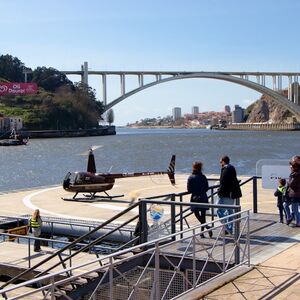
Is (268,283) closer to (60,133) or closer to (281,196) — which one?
(281,196)

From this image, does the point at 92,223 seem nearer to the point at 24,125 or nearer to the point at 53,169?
the point at 53,169

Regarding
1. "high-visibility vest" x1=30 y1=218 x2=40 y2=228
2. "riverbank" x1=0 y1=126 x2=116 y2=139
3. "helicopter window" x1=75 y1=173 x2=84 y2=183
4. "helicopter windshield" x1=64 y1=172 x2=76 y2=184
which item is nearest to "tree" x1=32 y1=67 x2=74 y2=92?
"riverbank" x1=0 y1=126 x2=116 y2=139

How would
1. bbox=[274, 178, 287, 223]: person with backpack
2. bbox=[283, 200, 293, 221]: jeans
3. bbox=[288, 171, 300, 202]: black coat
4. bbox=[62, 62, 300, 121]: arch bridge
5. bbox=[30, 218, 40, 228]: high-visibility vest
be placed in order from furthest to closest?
bbox=[62, 62, 300, 121]: arch bridge
bbox=[30, 218, 40, 228]: high-visibility vest
bbox=[274, 178, 287, 223]: person with backpack
bbox=[283, 200, 293, 221]: jeans
bbox=[288, 171, 300, 202]: black coat

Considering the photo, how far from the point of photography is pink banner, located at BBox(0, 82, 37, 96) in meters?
143

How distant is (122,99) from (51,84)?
142 ft

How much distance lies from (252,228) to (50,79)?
146636 millimetres

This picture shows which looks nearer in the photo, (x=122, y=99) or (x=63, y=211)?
(x=63, y=211)

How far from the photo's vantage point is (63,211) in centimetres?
1925

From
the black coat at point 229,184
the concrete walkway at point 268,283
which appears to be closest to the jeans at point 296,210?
the black coat at point 229,184

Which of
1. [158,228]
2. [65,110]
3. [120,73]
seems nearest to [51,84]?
[65,110]

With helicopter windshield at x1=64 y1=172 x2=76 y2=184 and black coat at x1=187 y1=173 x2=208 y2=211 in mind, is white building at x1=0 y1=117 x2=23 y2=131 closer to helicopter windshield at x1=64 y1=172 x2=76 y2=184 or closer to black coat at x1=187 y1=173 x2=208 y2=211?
helicopter windshield at x1=64 y1=172 x2=76 y2=184

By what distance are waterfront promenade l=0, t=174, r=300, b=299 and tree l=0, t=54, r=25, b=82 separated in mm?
142324

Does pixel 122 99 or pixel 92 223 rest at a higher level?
pixel 122 99

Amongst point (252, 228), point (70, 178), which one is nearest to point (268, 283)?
point (252, 228)
